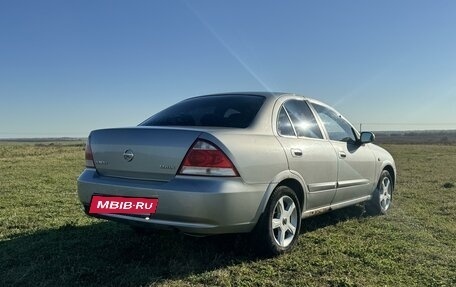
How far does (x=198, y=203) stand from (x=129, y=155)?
2.60ft

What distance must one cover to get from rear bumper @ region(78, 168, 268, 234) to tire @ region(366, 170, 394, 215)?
328 centimetres

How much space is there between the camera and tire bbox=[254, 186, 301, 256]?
3982 millimetres

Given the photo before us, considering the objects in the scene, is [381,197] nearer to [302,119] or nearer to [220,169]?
[302,119]

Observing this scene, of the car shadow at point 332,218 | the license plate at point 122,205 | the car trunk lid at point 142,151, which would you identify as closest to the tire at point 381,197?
the car shadow at point 332,218

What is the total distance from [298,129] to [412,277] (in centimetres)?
177

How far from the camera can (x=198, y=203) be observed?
A: 137 inches

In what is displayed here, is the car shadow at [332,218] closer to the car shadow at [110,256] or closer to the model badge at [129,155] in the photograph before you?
the car shadow at [110,256]

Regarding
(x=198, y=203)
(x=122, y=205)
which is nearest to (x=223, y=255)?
(x=198, y=203)

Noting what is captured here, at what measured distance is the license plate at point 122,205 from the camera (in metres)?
3.62

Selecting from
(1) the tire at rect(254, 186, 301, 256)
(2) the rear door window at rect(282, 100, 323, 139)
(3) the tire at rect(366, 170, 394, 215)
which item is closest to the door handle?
(2) the rear door window at rect(282, 100, 323, 139)

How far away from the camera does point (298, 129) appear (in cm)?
472

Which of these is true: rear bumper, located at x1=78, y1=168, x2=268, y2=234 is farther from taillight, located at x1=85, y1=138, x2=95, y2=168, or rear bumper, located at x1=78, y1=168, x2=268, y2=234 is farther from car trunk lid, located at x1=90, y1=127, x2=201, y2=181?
taillight, located at x1=85, y1=138, x2=95, y2=168

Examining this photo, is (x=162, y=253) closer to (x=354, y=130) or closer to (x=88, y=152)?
(x=88, y=152)

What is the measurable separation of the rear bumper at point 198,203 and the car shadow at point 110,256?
445 millimetres
